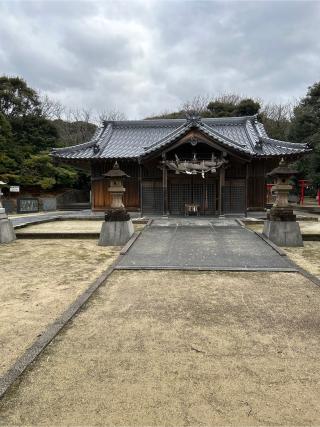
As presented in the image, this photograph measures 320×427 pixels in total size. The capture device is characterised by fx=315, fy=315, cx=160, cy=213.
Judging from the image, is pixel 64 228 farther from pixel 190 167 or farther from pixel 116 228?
pixel 190 167

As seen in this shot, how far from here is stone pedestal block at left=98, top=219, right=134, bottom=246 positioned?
34.0 ft

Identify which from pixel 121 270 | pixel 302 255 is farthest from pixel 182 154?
pixel 121 270

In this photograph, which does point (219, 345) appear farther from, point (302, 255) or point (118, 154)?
point (118, 154)

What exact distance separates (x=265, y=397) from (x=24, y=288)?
15.4 ft

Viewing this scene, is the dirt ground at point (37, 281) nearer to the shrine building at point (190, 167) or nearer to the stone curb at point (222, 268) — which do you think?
the stone curb at point (222, 268)

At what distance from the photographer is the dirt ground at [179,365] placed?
101 inches

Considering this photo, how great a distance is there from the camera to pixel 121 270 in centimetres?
721

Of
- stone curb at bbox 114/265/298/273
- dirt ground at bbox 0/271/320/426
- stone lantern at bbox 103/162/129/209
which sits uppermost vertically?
stone lantern at bbox 103/162/129/209

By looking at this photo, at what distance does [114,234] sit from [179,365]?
7394 millimetres

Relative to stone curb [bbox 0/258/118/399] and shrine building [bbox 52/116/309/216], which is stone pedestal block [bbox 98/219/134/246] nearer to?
stone curb [bbox 0/258/118/399]

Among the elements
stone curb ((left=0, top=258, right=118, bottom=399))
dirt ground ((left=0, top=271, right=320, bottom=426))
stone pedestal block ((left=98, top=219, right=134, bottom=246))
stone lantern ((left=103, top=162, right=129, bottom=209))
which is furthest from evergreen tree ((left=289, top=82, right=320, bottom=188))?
stone curb ((left=0, top=258, right=118, bottom=399))

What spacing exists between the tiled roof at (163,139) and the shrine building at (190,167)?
0.05m

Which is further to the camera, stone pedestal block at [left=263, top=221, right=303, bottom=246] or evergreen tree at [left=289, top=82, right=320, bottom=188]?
evergreen tree at [left=289, top=82, right=320, bottom=188]

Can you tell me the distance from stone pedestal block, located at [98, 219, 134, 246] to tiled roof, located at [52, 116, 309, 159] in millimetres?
6635
